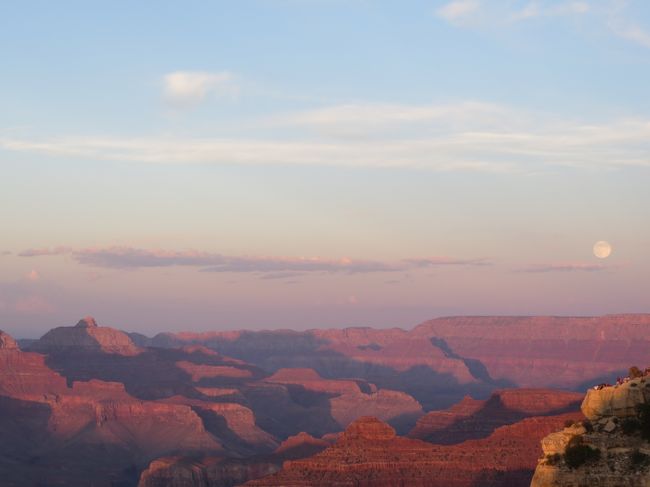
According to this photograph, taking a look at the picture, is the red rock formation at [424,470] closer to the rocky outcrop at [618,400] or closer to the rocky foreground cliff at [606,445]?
the rocky outcrop at [618,400]

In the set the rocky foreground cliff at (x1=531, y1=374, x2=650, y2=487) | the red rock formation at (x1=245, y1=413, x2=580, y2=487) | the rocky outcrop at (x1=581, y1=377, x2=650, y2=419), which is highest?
the rocky outcrop at (x1=581, y1=377, x2=650, y2=419)

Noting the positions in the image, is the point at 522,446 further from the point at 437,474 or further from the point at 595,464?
the point at 595,464

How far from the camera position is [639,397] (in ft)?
160

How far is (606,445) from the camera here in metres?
47.1

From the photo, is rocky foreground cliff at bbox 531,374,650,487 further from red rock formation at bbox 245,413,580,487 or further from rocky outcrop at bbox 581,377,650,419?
red rock formation at bbox 245,413,580,487

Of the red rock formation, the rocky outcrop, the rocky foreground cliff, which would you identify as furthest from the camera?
the red rock formation

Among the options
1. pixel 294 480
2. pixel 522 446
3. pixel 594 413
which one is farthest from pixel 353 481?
pixel 594 413

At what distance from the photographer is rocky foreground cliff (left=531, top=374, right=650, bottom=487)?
150 feet

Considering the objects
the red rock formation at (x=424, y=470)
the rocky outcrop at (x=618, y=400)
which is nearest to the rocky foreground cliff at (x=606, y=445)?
the rocky outcrop at (x=618, y=400)

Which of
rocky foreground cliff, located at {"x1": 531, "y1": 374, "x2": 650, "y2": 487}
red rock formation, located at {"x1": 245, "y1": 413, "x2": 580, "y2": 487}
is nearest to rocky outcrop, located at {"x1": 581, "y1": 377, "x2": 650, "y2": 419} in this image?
rocky foreground cliff, located at {"x1": 531, "y1": 374, "x2": 650, "y2": 487}

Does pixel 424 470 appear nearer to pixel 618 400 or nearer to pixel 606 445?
pixel 618 400

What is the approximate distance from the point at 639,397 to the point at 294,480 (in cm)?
14685

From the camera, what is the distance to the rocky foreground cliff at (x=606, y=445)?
45844mm

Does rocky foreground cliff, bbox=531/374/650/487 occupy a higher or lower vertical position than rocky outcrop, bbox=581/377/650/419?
lower
